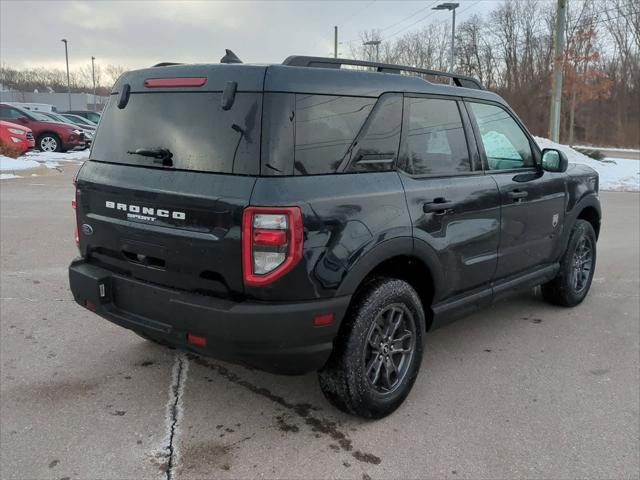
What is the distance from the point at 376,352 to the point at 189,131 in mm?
1562

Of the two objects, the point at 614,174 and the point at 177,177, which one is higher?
the point at 177,177

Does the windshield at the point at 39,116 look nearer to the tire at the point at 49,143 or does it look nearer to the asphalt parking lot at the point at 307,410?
the tire at the point at 49,143

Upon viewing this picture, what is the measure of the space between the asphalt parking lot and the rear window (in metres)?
1.41

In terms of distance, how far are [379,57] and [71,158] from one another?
32.8m

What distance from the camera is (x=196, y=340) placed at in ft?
9.35

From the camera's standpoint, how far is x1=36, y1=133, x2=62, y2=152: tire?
2025 centimetres

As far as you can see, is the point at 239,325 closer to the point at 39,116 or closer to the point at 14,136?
the point at 14,136

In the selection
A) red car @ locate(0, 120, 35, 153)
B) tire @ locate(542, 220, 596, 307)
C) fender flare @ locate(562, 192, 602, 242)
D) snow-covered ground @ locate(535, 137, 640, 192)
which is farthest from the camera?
red car @ locate(0, 120, 35, 153)

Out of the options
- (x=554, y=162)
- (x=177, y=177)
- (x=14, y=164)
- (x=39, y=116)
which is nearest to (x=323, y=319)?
(x=177, y=177)

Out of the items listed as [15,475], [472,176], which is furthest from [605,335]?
[15,475]

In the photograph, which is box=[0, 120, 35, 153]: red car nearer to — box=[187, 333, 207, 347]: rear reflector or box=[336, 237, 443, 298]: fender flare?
box=[187, 333, 207, 347]: rear reflector

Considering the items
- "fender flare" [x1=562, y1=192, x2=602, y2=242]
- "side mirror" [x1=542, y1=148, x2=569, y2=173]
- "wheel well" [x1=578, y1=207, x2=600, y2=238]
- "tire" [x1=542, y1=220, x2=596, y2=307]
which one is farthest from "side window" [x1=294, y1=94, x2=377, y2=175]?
"wheel well" [x1=578, y1=207, x2=600, y2=238]

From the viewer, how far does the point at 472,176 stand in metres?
3.80

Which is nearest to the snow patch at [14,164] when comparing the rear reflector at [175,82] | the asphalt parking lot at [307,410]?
the asphalt parking lot at [307,410]
